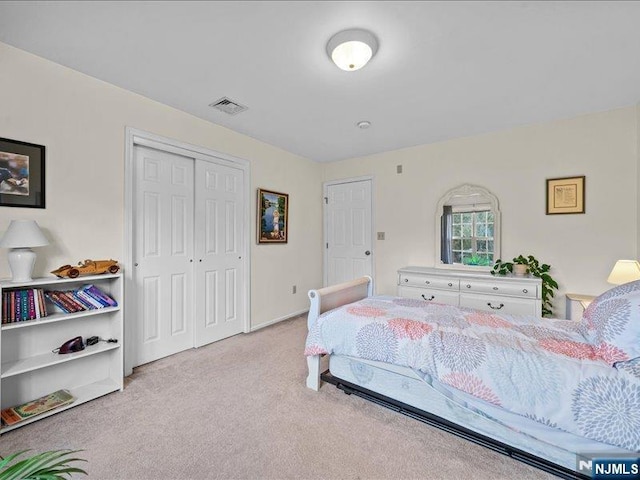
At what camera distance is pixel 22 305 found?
1.88m

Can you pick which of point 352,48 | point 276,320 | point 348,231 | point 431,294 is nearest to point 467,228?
point 431,294

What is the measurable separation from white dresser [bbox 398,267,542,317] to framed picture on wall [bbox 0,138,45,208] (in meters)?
3.49

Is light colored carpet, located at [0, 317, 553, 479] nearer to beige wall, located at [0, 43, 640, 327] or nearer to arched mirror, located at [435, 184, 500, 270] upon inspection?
beige wall, located at [0, 43, 640, 327]

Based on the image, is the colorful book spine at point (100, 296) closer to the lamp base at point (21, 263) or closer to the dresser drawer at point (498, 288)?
the lamp base at point (21, 263)

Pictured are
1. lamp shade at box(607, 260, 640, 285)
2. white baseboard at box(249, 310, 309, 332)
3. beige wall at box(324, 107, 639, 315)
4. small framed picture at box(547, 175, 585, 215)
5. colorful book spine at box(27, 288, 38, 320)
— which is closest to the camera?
colorful book spine at box(27, 288, 38, 320)

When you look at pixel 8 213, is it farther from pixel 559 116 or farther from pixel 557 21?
pixel 559 116

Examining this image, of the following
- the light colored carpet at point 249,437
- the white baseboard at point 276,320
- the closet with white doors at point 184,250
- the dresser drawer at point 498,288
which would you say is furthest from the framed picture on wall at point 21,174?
the dresser drawer at point 498,288

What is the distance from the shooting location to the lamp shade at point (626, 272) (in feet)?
7.78

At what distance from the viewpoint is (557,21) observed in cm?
169

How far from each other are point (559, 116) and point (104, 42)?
3993mm

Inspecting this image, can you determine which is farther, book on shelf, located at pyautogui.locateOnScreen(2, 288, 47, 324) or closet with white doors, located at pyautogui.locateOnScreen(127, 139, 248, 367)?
closet with white doors, located at pyautogui.locateOnScreen(127, 139, 248, 367)

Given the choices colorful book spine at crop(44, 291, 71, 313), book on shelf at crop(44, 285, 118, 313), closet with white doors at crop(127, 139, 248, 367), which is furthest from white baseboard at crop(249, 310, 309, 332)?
colorful book spine at crop(44, 291, 71, 313)

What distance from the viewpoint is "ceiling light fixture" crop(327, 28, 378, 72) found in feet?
5.87

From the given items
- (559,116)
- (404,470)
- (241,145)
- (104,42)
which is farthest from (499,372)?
(241,145)
